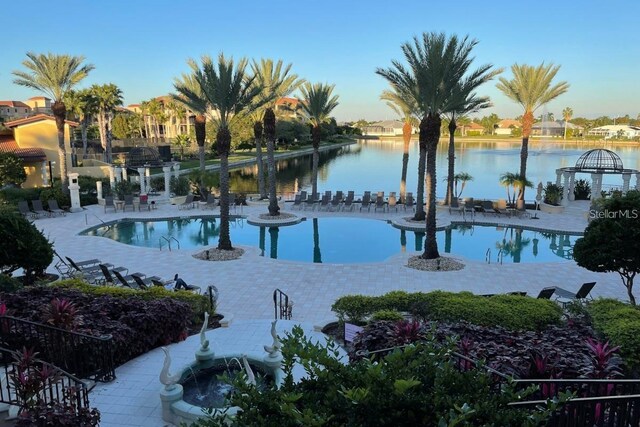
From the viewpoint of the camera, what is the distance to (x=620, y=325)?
25.5 feet

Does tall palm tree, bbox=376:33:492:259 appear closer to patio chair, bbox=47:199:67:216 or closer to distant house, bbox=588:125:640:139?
patio chair, bbox=47:199:67:216

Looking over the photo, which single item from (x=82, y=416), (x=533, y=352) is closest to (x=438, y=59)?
(x=533, y=352)

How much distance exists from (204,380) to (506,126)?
586 ft

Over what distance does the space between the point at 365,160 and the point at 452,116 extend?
42.1 meters

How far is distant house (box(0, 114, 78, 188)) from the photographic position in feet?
107

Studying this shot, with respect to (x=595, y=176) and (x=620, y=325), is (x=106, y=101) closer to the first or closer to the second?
(x=595, y=176)

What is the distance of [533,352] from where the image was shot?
6770 millimetres

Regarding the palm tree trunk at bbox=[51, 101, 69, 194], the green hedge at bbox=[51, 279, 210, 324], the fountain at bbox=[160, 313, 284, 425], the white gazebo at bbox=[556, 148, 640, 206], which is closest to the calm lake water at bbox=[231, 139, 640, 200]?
the white gazebo at bbox=[556, 148, 640, 206]

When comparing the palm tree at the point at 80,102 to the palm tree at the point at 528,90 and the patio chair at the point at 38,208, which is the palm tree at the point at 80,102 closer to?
the patio chair at the point at 38,208

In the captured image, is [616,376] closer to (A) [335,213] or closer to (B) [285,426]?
(B) [285,426]

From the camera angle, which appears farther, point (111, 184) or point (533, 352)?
point (111, 184)

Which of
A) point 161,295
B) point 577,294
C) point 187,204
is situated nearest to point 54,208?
point 187,204

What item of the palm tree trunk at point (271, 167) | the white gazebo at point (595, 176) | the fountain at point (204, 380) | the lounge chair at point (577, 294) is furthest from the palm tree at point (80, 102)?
the lounge chair at point (577, 294)

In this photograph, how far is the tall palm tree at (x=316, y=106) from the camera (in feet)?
93.7
